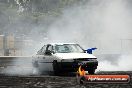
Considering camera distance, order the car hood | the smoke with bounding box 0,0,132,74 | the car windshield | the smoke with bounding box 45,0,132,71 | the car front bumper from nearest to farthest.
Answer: the car front bumper, the car hood, the car windshield, the smoke with bounding box 0,0,132,74, the smoke with bounding box 45,0,132,71

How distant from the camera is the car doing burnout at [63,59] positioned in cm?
1706

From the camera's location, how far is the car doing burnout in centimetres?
1706

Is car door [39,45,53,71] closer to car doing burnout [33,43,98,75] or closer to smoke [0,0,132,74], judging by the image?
car doing burnout [33,43,98,75]

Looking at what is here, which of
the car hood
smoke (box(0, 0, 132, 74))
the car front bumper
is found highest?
smoke (box(0, 0, 132, 74))

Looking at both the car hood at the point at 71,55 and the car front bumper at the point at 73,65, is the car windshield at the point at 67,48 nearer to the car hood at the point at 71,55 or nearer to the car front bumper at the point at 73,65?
the car hood at the point at 71,55

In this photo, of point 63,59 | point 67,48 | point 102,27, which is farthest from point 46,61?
point 102,27

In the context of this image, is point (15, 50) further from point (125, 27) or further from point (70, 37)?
point (125, 27)

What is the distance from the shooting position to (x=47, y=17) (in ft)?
222

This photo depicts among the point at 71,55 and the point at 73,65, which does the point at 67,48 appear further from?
the point at 73,65

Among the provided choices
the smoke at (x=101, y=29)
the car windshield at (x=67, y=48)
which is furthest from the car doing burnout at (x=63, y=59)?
the smoke at (x=101, y=29)

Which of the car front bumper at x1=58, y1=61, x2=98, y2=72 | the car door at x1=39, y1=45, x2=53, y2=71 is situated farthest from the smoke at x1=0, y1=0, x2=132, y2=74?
the car front bumper at x1=58, y1=61, x2=98, y2=72

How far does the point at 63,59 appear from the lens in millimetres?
17062

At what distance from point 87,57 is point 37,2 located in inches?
2453

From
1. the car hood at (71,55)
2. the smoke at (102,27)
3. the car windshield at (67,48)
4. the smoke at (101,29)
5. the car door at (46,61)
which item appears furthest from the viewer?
the smoke at (102,27)
